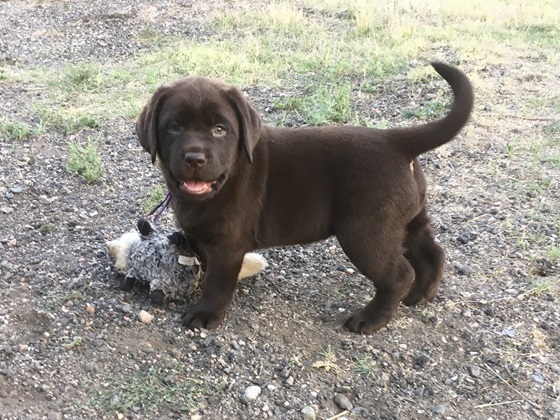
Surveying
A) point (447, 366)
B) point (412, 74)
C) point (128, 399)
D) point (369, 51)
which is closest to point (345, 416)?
point (447, 366)

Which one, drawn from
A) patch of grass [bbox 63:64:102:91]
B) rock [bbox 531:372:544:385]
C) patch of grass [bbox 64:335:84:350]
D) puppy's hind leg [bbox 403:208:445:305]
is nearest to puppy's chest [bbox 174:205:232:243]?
patch of grass [bbox 64:335:84:350]

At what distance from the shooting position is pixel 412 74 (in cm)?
749

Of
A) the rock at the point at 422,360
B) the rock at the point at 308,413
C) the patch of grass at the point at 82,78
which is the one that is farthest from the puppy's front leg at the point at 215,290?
the patch of grass at the point at 82,78

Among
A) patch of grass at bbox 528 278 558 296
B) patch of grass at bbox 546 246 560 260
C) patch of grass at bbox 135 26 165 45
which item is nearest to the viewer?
patch of grass at bbox 528 278 558 296

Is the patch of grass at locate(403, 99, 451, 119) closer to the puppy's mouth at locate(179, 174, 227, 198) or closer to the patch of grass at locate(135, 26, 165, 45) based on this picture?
the puppy's mouth at locate(179, 174, 227, 198)

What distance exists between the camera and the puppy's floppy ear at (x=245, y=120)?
10.6 ft

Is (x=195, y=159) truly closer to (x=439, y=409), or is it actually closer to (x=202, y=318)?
(x=202, y=318)

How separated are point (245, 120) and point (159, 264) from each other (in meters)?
0.92

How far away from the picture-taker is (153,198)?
486 cm

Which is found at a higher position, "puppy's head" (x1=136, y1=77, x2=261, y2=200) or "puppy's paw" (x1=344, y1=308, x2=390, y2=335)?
"puppy's head" (x1=136, y1=77, x2=261, y2=200)

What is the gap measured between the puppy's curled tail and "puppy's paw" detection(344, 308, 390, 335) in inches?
36.0

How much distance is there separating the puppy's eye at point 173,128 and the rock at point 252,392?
4.11 feet

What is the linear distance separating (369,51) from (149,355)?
21.3 feet

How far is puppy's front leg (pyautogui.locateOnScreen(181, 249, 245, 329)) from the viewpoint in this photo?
339 cm
